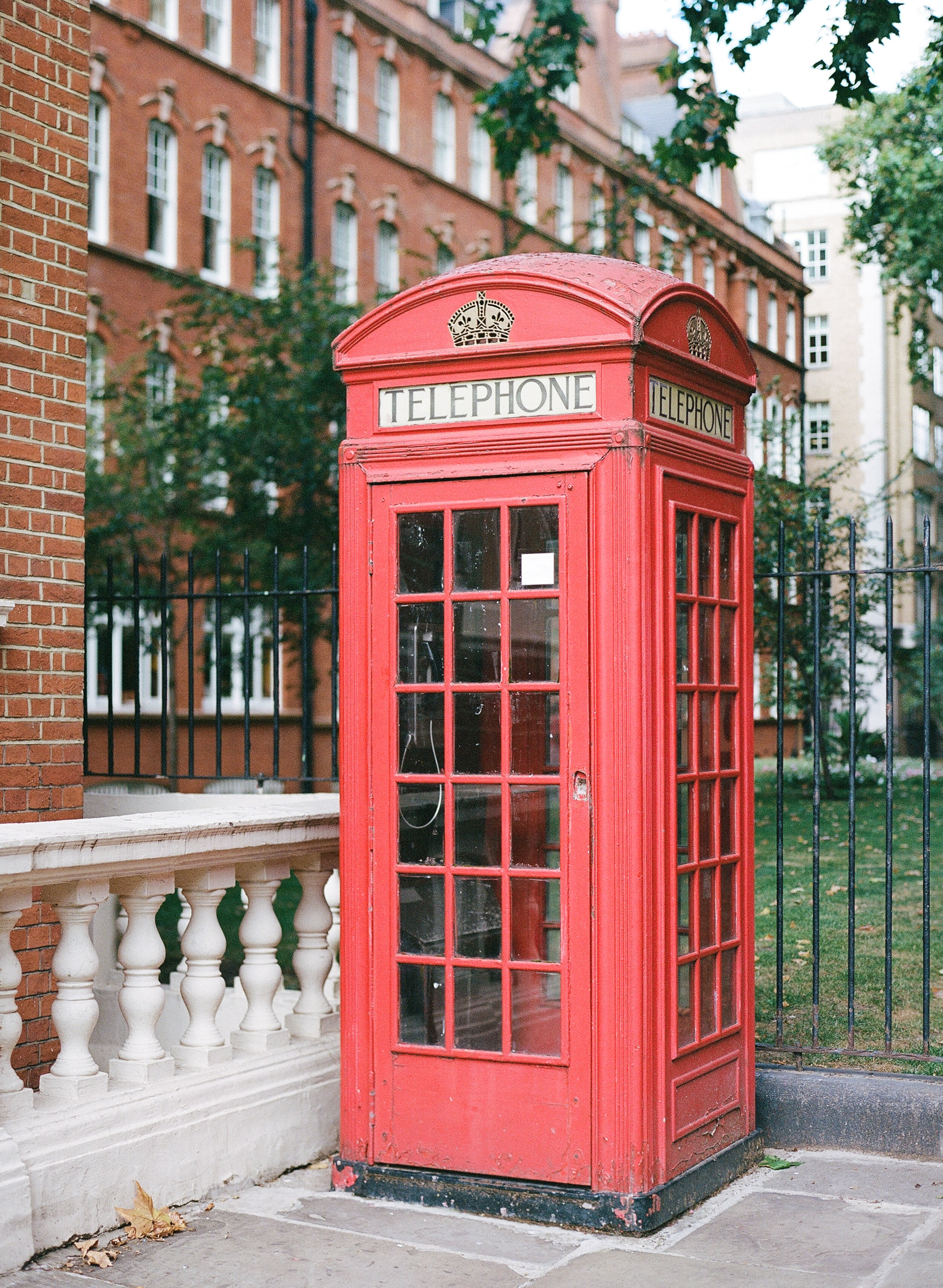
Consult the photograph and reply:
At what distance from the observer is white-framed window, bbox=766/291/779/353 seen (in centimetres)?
4531

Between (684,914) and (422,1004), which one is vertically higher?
(684,914)

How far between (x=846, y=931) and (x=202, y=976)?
5783mm

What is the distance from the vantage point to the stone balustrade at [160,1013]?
407 cm

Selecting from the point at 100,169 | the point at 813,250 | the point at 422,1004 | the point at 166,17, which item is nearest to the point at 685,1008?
the point at 422,1004

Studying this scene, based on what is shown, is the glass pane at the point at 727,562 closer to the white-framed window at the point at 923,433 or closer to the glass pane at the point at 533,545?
the glass pane at the point at 533,545

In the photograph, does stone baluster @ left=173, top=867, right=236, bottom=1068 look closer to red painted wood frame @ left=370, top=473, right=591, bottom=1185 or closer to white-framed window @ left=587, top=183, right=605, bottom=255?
red painted wood frame @ left=370, top=473, right=591, bottom=1185

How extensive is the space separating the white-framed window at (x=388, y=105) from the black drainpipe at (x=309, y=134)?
7.30 ft

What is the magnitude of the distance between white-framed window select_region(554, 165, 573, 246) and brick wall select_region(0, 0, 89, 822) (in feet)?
94.1

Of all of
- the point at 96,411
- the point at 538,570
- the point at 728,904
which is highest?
the point at 96,411

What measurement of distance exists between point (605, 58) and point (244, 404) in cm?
2556

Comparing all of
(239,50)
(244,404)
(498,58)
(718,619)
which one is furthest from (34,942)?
(498,58)

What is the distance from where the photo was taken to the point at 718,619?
482cm

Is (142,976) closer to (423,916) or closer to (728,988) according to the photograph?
(423,916)

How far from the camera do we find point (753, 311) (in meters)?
44.2
